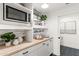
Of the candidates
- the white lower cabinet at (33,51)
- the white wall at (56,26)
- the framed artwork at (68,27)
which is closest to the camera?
the white lower cabinet at (33,51)

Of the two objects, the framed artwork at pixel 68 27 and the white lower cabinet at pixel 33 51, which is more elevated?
the framed artwork at pixel 68 27

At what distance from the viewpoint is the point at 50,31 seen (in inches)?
139

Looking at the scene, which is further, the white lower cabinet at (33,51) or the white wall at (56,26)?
the white wall at (56,26)

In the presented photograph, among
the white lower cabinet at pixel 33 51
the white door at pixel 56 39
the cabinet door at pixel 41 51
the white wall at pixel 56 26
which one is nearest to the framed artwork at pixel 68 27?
the white wall at pixel 56 26

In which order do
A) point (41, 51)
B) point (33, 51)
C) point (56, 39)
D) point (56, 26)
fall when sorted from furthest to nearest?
point (56, 26), point (56, 39), point (41, 51), point (33, 51)

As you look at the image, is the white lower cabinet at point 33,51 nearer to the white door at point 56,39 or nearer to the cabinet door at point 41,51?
the cabinet door at point 41,51

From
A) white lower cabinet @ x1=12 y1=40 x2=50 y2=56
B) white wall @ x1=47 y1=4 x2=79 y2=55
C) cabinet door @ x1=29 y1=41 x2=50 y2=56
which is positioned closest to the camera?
white lower cabinet @ x1=12 y1=40 x2=50 y2=56

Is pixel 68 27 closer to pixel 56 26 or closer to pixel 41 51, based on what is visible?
pixel 56 26

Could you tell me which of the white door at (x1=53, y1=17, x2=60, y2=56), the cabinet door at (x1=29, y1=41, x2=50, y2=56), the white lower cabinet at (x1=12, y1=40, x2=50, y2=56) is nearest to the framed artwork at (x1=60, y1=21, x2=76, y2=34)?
the white door at (x1=53, y1=17, x2=60, y2=56)

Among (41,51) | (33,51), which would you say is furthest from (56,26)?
(33,51)

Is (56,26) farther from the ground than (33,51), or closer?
farther from the ground

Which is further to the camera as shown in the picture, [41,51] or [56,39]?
[56,39]

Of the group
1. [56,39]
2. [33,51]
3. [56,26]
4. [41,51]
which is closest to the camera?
[33,51]

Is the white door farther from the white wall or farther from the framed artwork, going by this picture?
the framed artwork
